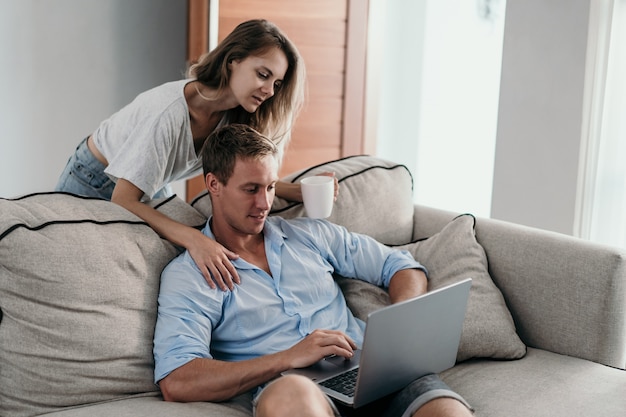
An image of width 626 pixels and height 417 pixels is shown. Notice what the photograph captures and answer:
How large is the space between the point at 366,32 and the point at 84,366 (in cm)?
277

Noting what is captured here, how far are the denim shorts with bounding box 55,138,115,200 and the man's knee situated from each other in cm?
101

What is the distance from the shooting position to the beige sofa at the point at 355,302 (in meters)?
1.62

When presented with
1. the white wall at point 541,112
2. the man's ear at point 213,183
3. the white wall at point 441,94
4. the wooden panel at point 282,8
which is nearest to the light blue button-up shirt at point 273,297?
the man's ear at point 213,183

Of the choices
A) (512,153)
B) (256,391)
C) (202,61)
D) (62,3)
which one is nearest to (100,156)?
(202,61)

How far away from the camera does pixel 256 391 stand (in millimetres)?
1751

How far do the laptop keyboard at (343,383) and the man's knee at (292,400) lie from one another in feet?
0.28

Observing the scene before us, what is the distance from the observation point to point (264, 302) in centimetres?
185

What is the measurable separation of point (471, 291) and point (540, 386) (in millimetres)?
339

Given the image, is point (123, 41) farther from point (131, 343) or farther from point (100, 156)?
point (131, 343)

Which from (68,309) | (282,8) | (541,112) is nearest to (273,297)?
(68,309)

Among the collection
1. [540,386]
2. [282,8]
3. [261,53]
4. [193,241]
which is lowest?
[540,386]

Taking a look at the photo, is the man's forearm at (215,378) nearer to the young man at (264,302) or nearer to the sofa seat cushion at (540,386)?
the young man at (264,302)

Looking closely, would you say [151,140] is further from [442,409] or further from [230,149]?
[442,409]

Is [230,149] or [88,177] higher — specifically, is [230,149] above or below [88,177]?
above
